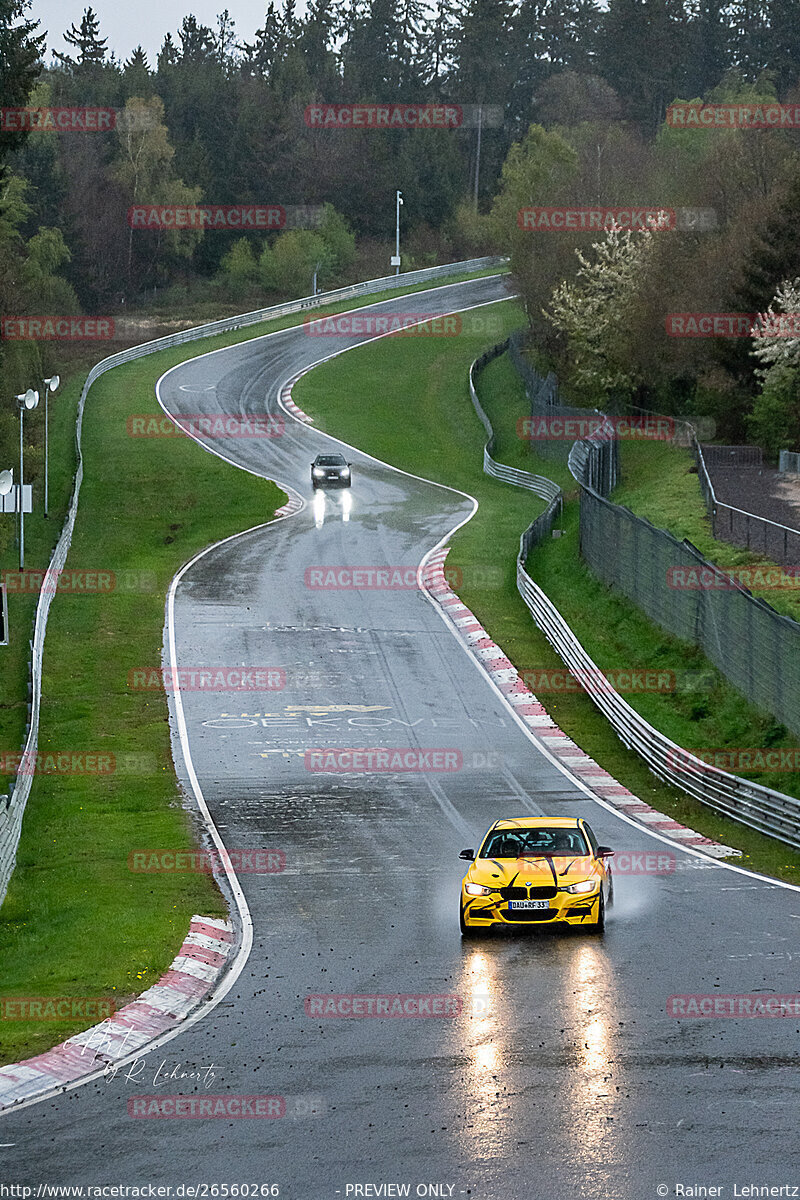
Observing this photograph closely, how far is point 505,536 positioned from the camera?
51.2 metres

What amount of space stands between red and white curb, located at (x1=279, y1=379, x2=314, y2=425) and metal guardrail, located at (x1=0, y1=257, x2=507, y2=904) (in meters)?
10.6

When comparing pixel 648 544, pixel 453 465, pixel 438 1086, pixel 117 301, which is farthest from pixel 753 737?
pixel 117 301

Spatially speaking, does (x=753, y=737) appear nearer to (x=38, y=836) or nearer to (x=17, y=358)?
(x=38, y=836)

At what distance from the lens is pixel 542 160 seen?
96.4m

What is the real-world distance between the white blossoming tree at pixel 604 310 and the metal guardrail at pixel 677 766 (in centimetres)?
2902

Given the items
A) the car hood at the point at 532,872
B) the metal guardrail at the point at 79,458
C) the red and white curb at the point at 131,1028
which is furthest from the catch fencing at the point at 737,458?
the red and white curb at the point at 131,1028

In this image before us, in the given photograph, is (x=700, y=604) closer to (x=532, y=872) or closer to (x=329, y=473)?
(x=532, y=872)

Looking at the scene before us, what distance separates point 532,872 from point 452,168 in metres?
128

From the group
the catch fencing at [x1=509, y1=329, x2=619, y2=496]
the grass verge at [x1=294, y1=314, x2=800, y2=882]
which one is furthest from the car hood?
the catch fencing at [x1=509, y1=329, x2=619, y2=496]

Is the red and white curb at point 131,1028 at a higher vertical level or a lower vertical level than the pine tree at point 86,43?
lower

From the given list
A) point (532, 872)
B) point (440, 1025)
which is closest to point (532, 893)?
point (532, 872)

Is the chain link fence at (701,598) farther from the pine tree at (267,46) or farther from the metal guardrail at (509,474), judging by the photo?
the pine tree at (267,46)

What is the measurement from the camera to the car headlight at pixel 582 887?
1628cm

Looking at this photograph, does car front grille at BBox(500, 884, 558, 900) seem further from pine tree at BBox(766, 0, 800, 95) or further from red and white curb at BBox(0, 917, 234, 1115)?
pine tree at BBox(766, 0, 800, 95)
